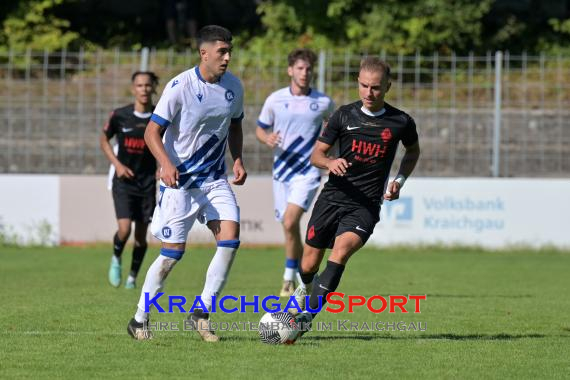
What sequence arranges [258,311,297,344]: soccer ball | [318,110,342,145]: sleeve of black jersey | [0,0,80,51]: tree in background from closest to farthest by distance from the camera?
[258,311,297,344]: soccer ball, [318,110,342,145]: sleeve of black jersey, [0,0,80,51]: tree in background

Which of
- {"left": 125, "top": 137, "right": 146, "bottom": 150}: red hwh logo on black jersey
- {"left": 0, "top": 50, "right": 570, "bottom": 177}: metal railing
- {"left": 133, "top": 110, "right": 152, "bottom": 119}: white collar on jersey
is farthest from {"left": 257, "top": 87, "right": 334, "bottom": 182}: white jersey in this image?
{"left": 0, "top": 50, "right": 570, "bottom": 177}: metal railing

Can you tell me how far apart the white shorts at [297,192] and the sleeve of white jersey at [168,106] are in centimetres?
420

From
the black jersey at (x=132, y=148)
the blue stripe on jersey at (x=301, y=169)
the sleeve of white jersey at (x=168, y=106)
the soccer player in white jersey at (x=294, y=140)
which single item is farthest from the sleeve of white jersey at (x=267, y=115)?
the sleeve of white jersey at (x=168, y=106)

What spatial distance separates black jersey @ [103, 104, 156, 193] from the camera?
12.8 metres

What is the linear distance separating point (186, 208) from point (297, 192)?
4.00 metres

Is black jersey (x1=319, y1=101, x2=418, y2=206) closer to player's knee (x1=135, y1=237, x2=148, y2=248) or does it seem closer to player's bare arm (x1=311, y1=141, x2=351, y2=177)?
player's bare arm (x1=311, y1=141, x2=351, y2=177)

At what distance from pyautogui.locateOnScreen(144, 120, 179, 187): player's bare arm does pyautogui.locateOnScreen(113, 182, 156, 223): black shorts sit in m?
4.77

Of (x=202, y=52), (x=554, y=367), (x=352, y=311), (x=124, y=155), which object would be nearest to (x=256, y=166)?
(x=124, y=155)

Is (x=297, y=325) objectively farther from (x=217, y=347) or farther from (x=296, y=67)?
(x=296, y=67)

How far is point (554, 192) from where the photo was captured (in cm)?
1842

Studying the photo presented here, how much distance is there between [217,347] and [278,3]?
63.8 ft

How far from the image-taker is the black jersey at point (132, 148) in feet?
42.0

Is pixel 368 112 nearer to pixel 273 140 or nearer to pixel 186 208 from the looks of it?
pixel 186 208

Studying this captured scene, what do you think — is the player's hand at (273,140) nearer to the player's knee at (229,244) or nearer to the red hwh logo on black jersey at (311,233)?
the red hwh logo on black jersey at (311,233)
